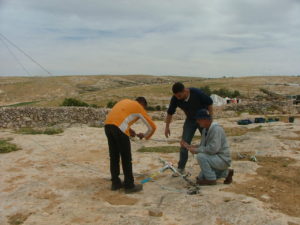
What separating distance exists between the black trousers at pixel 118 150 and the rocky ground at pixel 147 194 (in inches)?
10.7

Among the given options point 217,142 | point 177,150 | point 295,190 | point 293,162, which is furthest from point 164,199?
point 177,150

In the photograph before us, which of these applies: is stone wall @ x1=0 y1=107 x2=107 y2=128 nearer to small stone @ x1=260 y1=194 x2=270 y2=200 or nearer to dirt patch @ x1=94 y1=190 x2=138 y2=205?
dirt patch @ x1=94 y1=190 x2=138 y2=205

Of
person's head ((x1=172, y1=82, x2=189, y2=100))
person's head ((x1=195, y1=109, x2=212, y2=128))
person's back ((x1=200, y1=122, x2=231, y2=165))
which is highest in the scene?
person's head ((x1=172, y1=82, x2=189, y2=100))

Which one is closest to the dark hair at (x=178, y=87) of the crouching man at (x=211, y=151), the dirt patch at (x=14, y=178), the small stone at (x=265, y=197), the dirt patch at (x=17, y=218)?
the crouching man at (x=211, y=151)

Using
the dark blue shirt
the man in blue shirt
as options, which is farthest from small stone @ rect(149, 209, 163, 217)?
the dark blue shirt

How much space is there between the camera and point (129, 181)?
4785 mm

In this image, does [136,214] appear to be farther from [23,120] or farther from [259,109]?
[259,109]

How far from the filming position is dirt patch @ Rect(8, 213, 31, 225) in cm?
372

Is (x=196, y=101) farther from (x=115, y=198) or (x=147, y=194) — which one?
(x=115, y=198)

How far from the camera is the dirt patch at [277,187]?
12.9 feet

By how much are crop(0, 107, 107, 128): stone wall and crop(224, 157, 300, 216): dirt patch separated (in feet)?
39.0

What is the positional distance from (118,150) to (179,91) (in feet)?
4.92

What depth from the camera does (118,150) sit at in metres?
4.89

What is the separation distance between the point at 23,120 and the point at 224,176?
13932 mm
